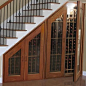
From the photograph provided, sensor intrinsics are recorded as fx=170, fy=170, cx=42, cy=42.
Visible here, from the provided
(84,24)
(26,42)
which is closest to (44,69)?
(26,42)

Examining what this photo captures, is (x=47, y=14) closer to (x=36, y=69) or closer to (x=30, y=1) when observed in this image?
(x=30, y=1)

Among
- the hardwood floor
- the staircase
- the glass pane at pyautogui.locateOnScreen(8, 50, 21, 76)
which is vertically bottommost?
the hardwood floor

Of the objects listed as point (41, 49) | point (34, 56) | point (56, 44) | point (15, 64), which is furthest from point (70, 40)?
point (15, 64)

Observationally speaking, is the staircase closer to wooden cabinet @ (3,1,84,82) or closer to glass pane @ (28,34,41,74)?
wooden cabinet @ (3,1,84,82)

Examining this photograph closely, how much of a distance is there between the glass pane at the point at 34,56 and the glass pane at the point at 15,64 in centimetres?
34

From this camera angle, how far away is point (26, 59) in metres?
5.27

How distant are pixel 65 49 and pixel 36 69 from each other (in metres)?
1.14

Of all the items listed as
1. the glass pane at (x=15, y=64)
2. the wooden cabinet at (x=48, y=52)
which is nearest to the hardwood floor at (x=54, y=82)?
the wooden cabinet at (x=48, y=52)

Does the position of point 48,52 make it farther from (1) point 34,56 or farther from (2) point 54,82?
(2) point 54,82

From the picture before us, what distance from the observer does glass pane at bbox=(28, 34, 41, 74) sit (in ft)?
17.4

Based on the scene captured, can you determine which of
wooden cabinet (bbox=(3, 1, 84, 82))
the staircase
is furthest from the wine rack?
the staircase

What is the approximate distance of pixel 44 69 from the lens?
17.9 feet

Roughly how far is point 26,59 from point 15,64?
1.21 feet

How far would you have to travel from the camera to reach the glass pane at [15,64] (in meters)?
5.17
